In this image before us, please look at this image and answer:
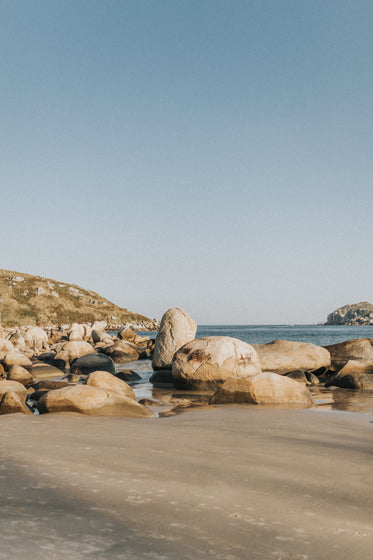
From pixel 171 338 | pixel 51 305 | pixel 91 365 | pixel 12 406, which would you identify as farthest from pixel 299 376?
pixel 51 305

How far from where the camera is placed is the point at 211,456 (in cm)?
465

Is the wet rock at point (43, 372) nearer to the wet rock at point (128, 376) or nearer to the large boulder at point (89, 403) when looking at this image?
the wet rock at point (128, 376)

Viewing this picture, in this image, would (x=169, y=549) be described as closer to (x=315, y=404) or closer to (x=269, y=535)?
(x=269, y=535)

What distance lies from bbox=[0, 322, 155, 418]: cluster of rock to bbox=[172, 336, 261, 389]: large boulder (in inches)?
82.0

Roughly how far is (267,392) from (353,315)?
161786 mm

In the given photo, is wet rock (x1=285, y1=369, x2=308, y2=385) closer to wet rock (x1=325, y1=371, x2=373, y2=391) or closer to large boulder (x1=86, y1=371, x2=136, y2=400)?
wet rock (x1=325, y1=371, x2=373, y2=391)

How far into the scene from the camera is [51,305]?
86250 mm

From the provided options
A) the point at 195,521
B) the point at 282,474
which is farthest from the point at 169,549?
the point at 282,474

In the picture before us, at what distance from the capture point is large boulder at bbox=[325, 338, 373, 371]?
1652 centimetres

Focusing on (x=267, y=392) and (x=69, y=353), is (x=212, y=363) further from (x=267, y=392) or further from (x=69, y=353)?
(x=69, y=353)

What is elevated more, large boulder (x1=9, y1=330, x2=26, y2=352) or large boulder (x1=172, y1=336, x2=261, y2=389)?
large boulder (x1=172, y1=336, x2=261, y2=389)

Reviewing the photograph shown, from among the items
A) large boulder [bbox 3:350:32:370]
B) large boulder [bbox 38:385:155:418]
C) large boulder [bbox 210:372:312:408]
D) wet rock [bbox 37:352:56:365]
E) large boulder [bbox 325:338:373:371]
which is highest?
large boulder [bbox 325:338:373:371]

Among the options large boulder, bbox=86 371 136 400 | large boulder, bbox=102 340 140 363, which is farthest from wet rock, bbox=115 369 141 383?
large boulder, bbox=102 340 140 363

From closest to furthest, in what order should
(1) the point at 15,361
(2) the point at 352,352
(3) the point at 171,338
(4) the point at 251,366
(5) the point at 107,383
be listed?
1. (5) the point at 107,383
2. (4) the point at 251,366
3. (2) the point at 352,352
4. (1) the point at 15,361
5. (3) the point at 171,338
